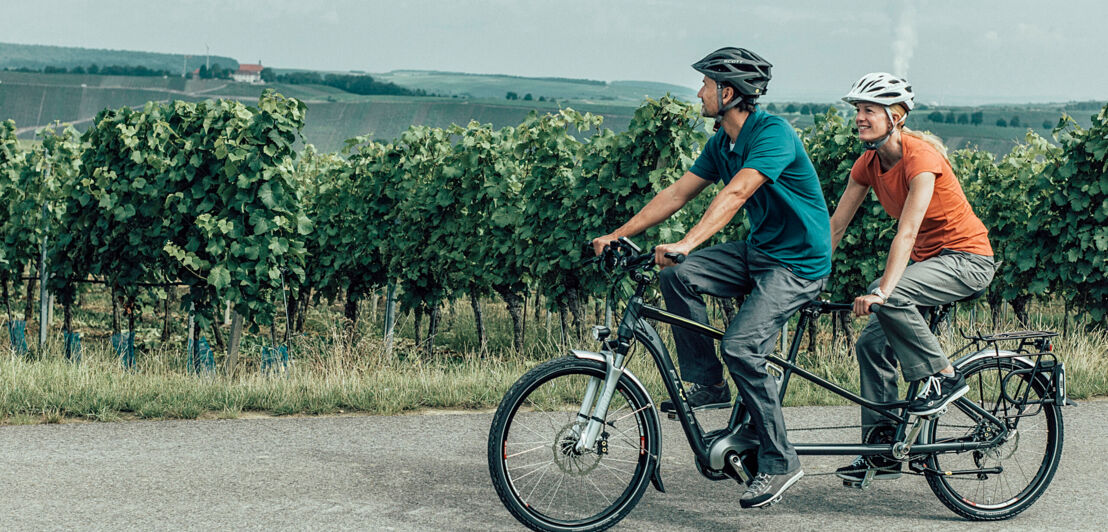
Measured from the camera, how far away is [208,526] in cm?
411

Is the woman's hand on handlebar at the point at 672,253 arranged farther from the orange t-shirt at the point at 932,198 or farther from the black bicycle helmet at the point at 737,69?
the orange t-shirt at the point at 932,198

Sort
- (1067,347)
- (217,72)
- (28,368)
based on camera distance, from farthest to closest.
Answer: (217,72)
(1067,347)
(28,368)

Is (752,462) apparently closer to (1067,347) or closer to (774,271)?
(774,271)

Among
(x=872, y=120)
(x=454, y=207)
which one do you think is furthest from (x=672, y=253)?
(x=454, y=207)

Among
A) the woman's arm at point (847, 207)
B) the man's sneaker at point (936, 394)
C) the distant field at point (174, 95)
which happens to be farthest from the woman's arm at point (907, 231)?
the distant field at point (174, 95)

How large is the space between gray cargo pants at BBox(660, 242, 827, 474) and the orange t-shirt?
55 cm

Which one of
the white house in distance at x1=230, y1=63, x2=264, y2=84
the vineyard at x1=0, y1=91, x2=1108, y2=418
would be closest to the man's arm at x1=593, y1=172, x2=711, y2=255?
the vineyard at x1=0, y1=91, x2=1108, y2=418

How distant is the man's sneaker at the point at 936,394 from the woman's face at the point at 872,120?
42.1 inches

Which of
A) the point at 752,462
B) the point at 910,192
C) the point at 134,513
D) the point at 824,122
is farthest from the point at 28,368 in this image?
the point at 824,122

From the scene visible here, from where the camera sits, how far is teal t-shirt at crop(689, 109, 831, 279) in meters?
4.17

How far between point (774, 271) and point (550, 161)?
20.8 feet

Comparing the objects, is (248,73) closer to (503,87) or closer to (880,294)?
(503,87)

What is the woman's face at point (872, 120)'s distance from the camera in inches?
174

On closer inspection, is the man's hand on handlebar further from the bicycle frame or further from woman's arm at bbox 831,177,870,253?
woman's arm at bbox 831,177,870,253
